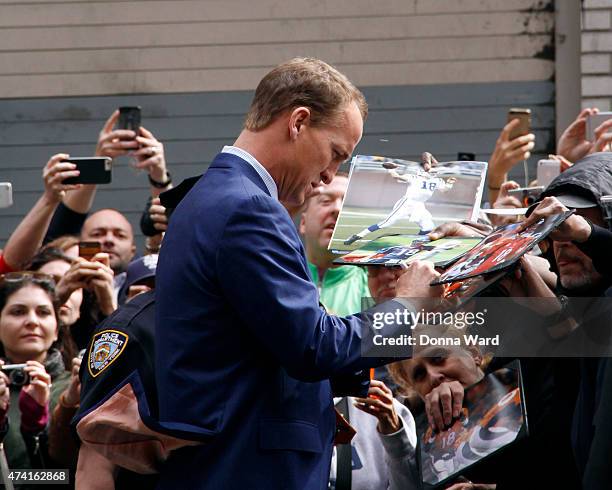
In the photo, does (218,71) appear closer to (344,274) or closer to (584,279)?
(344,274)

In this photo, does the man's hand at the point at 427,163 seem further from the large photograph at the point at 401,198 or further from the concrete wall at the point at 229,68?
the concrete wall at the point at 229,68

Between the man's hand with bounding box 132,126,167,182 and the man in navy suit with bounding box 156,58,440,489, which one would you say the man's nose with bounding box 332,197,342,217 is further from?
the man in navy suit with bounding box 156,58,440,489

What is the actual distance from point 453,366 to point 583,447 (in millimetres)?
464

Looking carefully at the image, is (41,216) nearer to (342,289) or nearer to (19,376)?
(19,376)

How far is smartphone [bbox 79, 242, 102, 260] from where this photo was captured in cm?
515

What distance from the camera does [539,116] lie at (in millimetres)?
9266

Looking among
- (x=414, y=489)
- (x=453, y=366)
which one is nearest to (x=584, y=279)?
(x=453, y=366)

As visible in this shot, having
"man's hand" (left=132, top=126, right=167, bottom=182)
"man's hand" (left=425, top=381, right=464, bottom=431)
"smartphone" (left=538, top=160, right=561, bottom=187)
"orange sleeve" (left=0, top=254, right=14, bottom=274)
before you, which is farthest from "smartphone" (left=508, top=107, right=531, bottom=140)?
"orange sleeve" (left=0, top=254, right=14, bottom=274)

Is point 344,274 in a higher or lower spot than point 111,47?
lower

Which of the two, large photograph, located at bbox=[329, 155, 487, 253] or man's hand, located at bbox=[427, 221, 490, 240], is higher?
large photograph, located at bbox=[329, 155, 487, 253]

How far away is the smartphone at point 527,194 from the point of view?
15.3ft

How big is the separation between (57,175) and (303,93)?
2.49 meters

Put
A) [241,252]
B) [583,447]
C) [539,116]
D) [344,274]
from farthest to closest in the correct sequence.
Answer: [539,116] → [344,274] → [583,447] → [241,252]

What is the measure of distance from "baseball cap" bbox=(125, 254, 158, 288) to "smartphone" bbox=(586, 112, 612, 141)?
6.67 ft
